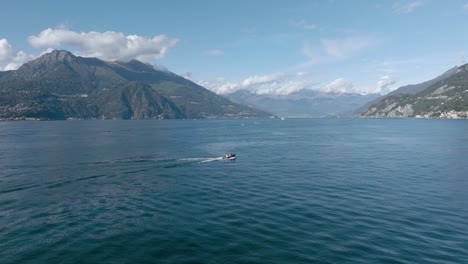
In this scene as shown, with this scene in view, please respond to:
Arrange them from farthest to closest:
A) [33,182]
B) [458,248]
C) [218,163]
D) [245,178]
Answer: [218,163] → [245,178] → [33,182] → [458,248]

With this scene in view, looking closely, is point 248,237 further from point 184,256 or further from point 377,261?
point 377,261

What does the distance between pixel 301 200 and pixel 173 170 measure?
45.1m

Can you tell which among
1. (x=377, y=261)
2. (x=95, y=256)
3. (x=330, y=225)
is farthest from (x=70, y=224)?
(x=377, y=261)

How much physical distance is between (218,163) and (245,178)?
24.6 meters

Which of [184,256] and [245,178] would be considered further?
[245,178]

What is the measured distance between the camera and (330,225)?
43.1 metres

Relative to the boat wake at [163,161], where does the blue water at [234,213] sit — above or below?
below

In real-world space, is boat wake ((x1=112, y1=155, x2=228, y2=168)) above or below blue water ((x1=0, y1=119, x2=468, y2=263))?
above

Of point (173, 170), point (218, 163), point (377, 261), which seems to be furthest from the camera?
point (218, 163)

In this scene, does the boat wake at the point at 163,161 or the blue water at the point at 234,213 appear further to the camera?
the boat wake at the point at 163,161

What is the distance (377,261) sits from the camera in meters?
32.6

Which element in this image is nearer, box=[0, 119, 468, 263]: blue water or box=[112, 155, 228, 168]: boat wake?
box=[0, 119, 468, 263]: blue water

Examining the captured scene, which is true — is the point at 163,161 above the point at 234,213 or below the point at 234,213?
above

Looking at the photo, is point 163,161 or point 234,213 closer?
point 234,213
